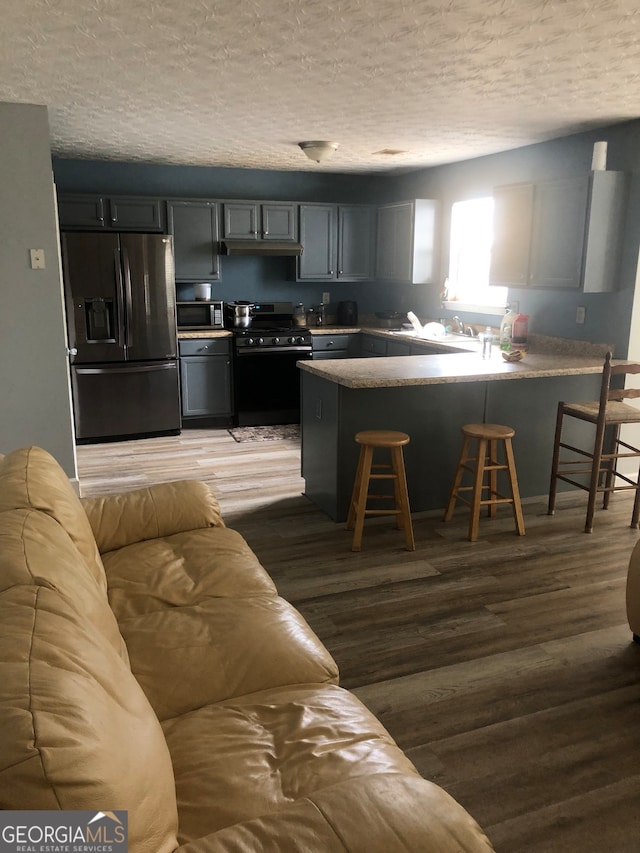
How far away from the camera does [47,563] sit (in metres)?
1.48

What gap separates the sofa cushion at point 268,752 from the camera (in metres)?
1.33

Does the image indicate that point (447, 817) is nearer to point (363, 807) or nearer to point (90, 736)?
point (363, 807)

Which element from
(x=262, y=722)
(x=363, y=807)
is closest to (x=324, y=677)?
(x=262, y=722)

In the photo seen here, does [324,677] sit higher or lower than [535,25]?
lower

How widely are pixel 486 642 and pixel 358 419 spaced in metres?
1.59

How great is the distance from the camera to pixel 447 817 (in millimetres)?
1156

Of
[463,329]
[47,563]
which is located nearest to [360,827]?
[47,563]

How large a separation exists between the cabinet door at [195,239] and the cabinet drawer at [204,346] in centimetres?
62

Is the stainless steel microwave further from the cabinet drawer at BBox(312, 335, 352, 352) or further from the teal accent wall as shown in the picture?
the cabinet drawer at BBox(312, 335, 352, 352)

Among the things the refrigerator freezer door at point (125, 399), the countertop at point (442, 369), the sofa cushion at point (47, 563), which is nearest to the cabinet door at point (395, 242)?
the countertop at point (442, 369)

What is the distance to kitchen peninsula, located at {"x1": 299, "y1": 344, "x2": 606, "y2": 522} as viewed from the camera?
3.96 meters

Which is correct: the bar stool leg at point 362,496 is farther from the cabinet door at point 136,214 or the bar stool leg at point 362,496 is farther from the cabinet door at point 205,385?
the cabinet door at point 136,214

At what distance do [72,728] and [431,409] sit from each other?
133 inches

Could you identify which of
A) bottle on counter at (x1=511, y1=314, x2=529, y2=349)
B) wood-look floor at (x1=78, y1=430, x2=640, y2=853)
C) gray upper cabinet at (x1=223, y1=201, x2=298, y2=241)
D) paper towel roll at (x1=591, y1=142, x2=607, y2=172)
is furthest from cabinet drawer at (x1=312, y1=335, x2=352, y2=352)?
paper towel roll at (x1=591, y1=142, x2=607, y2=172)
